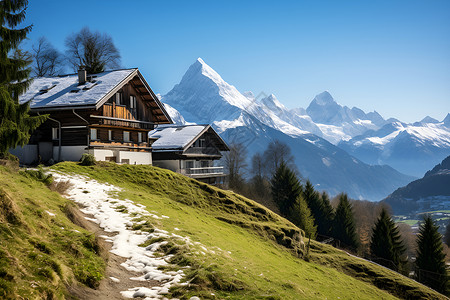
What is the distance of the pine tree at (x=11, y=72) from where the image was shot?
1988 centimetres

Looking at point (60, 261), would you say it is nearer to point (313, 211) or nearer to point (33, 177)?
point (33, 177)

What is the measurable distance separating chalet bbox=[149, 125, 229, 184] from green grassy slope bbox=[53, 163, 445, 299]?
15484mm

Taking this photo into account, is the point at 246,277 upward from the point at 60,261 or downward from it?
downward

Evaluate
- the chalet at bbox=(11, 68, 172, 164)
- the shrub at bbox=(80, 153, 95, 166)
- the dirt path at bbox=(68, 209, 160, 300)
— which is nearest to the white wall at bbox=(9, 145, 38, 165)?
the chalet at bbox=(11, 68, 172, 164)

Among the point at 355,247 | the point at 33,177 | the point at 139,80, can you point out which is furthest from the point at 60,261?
the point at 355,247

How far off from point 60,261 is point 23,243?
39.5 inches

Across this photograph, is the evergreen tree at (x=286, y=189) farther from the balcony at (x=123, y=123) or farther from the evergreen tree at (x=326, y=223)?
the balcony at (x=123, y=123)

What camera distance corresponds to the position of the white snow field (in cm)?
1047

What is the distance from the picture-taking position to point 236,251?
56.2 ft

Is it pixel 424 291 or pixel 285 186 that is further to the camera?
pixel 285 186

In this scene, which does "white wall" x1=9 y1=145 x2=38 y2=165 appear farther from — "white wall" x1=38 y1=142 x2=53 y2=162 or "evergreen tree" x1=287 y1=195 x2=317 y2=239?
"evergreen tree" x1=287 y1=195 x2=317 y2=239

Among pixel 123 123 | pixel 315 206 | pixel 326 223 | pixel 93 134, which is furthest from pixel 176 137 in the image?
pixel 326 223

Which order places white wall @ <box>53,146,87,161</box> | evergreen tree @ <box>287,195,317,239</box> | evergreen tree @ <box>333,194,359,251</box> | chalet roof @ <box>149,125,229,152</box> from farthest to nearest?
evergreen tree @ <box>333,194,359,251</box> → evergreen tree @ <box>287,195,317,239</box> → chalet roof @ <box>149,125,229,152</box> → white wall @ <box>53,146,87,161</box>

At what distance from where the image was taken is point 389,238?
Result: 53125mm
